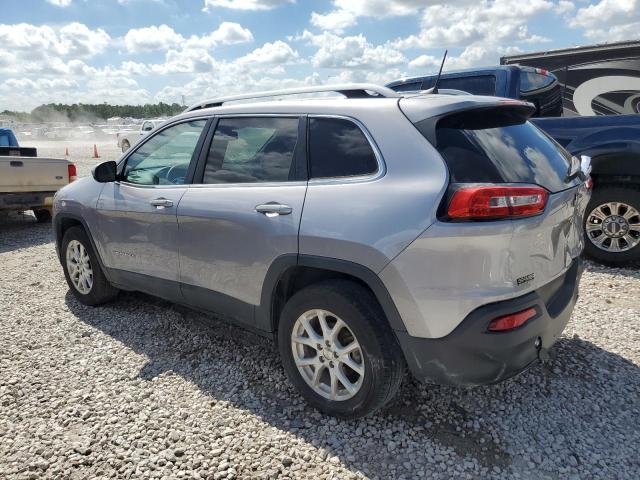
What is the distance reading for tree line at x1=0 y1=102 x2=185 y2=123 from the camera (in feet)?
274

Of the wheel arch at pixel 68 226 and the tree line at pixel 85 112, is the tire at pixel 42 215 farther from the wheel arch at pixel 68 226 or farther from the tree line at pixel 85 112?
the tree line at pixel 85 112

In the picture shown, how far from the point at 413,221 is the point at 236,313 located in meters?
1.43

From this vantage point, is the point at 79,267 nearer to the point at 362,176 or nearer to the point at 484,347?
the point at 362,176

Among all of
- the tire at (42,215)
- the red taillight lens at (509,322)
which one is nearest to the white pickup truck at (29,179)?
the tire at (42,215)

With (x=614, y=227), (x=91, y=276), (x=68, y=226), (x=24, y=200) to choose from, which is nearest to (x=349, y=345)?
(x=91, y=276)

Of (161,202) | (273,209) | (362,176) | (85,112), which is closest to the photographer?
(362,176)

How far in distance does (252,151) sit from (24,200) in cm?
587

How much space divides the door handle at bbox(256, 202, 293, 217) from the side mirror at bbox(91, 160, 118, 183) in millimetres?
1688

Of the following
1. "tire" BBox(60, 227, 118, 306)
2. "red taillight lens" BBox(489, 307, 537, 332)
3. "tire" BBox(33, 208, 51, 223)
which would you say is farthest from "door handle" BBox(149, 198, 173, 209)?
"tire" BBox(33, 208, 51, 223)

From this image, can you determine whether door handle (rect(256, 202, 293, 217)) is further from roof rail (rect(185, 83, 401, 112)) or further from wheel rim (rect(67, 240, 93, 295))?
wheel rim (rect(67, 240, 93, 295))

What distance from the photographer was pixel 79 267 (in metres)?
4.53

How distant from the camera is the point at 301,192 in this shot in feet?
8.80

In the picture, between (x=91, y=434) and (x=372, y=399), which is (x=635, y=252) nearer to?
(x=372, y=399)

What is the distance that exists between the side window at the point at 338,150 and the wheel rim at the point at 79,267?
2711 millimetres
